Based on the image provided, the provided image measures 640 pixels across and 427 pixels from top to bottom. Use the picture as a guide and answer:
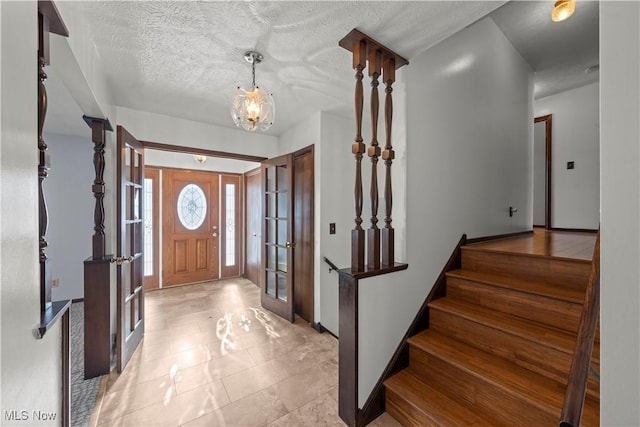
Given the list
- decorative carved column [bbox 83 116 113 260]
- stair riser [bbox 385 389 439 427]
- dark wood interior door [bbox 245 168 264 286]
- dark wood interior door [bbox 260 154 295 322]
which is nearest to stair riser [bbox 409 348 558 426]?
stair riser [bbox 385 389 439 427]

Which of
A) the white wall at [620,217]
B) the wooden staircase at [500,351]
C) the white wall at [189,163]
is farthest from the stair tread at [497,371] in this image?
the white wall at [189,163]

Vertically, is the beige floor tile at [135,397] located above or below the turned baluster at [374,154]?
below

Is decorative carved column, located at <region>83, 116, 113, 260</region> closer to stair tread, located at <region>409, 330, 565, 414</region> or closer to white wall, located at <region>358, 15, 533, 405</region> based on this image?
white wall, located at <region>358, 15, 533, 405</region>

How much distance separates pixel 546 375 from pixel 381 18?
223 centimetres

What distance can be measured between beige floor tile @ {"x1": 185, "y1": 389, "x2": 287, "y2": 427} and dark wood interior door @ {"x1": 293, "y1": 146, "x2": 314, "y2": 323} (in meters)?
1.23

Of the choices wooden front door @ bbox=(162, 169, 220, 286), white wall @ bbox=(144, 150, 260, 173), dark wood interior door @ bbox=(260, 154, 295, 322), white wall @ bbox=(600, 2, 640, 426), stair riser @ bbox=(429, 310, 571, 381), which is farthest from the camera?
wooden front door @ bbox=(162, 169, 220, 286)

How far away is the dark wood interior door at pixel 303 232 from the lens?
3064 mm

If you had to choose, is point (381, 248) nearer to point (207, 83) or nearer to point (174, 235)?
point (207, 83)

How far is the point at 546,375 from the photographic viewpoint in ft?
4.72

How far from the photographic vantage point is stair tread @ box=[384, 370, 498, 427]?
1.43m

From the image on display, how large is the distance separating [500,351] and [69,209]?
5.41 m

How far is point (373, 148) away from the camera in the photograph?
5.66ft

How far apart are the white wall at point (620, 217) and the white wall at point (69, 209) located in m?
5.31

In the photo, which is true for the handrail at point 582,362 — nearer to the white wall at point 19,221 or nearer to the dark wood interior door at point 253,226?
the white wall at point 19,221
